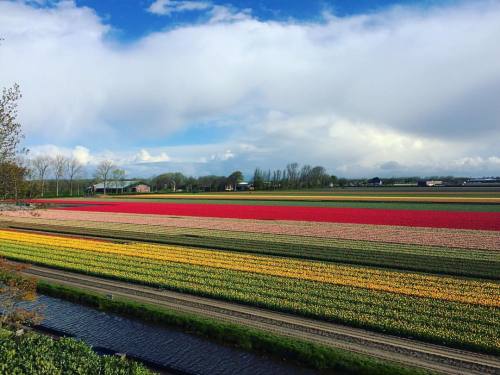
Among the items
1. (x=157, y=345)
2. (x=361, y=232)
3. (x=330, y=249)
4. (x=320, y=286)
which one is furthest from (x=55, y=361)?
(x=361, y=232)

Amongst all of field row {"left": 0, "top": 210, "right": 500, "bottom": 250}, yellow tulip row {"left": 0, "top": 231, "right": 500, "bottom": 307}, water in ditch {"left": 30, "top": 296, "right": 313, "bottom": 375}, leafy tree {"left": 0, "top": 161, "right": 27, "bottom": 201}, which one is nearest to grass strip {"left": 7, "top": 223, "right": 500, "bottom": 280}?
yellow tulip row {"left": 0, "top": 231, "right": 500, "bottom": 307}

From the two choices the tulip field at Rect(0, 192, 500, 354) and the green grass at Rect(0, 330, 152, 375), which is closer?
the green grass at Rect(0, 330, 152, 375)

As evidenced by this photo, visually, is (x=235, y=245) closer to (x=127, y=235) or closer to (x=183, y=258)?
(x=183, y=258)

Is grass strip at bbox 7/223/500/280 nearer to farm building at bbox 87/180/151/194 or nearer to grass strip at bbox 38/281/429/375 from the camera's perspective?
grass strip at bbox 38/281/429/375

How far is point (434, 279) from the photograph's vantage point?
693 inches

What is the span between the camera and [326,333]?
12.0m

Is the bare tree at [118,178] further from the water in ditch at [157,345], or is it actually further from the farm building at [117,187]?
the water in ditch at [157,345]

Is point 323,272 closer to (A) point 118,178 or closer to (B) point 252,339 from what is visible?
(B) point 252,339

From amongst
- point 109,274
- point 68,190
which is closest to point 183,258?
point 109,274

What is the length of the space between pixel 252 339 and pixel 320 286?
5.76m

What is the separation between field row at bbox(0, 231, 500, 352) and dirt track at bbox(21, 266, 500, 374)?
1.45 ft

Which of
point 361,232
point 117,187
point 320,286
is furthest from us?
point 117,187

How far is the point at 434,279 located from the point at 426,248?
836 centimetres

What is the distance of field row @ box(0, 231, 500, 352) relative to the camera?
40.8 ft
